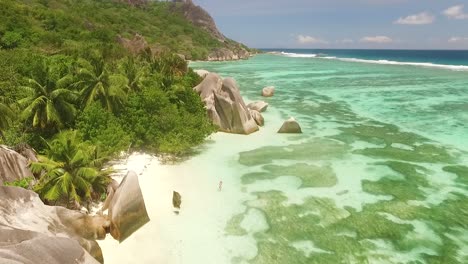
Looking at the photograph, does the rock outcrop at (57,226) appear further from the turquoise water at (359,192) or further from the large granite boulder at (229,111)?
the large granite boulder at (229,111)

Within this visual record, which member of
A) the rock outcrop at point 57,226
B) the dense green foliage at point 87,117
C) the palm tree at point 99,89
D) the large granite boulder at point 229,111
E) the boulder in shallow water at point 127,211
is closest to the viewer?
the rock outcrop at point 57,226

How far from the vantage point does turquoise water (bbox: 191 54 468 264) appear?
611 inches

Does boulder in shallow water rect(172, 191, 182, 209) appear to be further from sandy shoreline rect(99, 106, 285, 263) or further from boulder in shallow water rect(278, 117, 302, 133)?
boulder in shallow water rect(278, 117, 302, 133)

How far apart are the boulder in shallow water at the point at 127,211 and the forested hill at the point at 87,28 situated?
4473 centimetres

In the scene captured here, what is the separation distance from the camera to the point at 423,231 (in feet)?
55.5

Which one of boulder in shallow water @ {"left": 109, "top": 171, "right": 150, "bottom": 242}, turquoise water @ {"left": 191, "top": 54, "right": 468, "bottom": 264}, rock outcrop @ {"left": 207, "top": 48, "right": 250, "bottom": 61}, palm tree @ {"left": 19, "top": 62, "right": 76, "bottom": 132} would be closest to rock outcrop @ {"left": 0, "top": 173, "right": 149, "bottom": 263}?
boulder in shallow water @ {"left": 109, "top": 171, "right": 150, "bottom": 242}

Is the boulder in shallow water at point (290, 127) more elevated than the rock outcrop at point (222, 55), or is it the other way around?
the rock outcrop at point (222, 55)

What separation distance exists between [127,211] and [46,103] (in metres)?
11.0

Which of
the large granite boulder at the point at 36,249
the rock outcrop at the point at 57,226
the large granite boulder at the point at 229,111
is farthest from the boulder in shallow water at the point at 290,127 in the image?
the large granite boulder at the point at 36,249

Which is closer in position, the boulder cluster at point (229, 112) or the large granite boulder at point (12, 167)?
the large granite boulder at point (12, 167)

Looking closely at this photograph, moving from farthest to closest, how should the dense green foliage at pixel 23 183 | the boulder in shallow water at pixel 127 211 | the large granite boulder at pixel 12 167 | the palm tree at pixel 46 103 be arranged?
the palm tree at pixel 46 103 → the large granite boulder at pixel 12 167 → the dense green foliage at pixel 23 183 → the boulder in shallow water at pixel 127 211

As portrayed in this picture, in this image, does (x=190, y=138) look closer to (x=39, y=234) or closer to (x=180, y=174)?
(x=180, y=174)

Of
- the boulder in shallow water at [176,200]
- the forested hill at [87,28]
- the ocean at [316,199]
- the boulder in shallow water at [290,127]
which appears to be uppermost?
the forested hill at [87,28]

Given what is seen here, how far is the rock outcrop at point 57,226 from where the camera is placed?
421 inches
